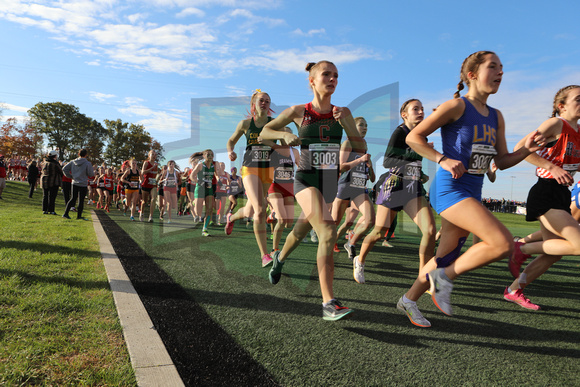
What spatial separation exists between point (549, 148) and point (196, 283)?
4282 mm

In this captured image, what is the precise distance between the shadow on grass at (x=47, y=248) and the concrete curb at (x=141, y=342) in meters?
1.84

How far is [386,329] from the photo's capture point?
306 centimetres

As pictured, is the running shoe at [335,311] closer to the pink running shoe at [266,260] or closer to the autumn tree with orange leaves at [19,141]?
the pink running shoe at [266,260]

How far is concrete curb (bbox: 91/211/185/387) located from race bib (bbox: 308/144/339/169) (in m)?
2.02

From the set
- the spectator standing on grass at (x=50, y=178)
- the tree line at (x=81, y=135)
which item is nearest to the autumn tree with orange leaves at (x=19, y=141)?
the tree line at (x=81, y=135)

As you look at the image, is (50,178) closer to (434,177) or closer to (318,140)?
(318,140)

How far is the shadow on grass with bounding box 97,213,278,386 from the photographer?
2178 mm

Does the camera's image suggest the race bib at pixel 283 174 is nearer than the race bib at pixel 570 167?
No

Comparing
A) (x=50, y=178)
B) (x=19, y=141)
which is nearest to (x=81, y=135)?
(x=19, y=141)

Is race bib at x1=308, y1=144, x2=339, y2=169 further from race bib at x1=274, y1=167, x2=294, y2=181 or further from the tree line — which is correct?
the tree line

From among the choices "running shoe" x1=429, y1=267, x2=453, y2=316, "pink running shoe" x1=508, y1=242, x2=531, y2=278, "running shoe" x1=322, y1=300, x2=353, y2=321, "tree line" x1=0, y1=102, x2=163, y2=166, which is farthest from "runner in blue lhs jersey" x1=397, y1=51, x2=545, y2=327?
"tree line" x1=0, y1=102, x2=163, y2=166

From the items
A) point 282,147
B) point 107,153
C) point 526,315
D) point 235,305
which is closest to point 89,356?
point 235,305

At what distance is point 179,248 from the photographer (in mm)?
6980

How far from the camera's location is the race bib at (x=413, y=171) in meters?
4.65
